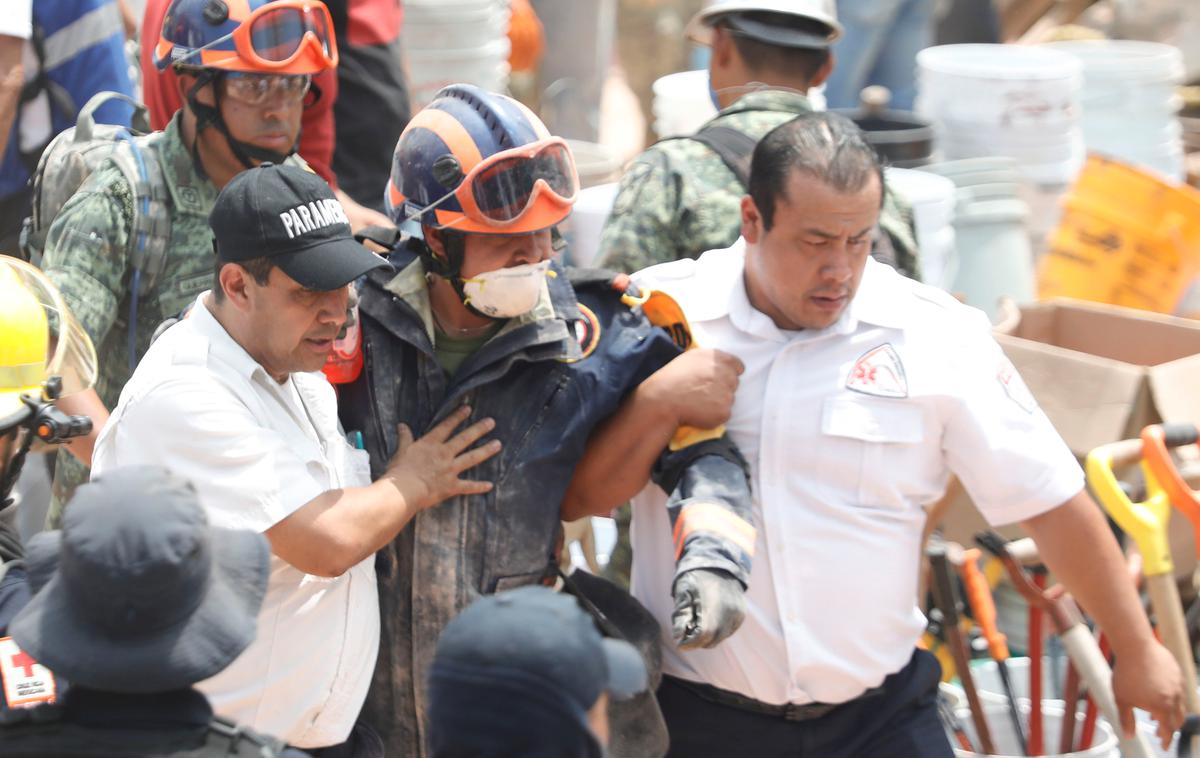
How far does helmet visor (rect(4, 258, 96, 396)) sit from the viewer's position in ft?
10.3

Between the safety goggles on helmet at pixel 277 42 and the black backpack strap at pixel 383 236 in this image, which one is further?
the safety goggles on helmet at pixel 277 42

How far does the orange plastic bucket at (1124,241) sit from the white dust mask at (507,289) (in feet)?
12.7

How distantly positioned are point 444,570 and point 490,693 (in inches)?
55.8

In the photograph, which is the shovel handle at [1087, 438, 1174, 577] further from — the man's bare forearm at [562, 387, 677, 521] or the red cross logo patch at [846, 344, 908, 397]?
the man's bare forearm at [562, 387, 677, 521]

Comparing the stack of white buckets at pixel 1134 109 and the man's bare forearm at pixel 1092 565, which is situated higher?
the man's bare forearm at pixel 1092 565

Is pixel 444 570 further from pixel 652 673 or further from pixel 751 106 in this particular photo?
pixel 751 106

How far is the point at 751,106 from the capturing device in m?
4.52

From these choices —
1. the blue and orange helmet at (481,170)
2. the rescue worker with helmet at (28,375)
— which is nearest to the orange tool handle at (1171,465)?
the blue and orange helmet at (481,170)

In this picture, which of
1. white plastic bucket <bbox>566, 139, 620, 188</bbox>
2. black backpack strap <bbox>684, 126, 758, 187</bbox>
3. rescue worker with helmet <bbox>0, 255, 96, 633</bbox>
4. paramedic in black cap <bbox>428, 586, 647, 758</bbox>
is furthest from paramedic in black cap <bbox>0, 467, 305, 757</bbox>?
white plastic bucket <bbox>566, 139, 620, 188</bbox>

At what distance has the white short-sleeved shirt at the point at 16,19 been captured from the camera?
177 inches

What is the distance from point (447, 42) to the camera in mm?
7590

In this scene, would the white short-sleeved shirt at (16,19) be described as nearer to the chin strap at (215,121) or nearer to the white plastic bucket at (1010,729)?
the chin strap at (215,121)

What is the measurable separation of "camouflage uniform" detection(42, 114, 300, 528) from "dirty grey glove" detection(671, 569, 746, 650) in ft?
5.09

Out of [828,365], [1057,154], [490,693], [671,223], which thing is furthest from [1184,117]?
[490,693]
